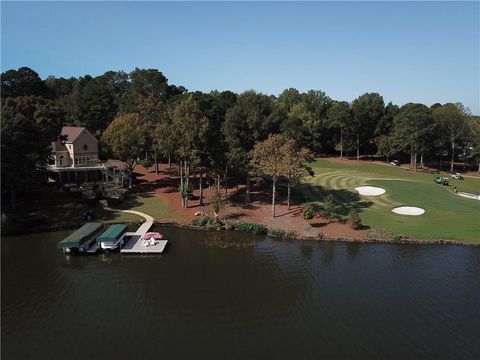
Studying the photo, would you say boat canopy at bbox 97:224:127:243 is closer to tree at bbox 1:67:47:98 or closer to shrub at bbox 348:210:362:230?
shrub at bbox 348:210:362:230

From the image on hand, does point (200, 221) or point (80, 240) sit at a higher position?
point (200, 221)

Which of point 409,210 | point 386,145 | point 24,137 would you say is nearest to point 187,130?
point 24,137

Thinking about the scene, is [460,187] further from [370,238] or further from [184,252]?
[184,252]

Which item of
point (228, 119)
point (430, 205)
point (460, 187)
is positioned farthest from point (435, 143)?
point (228, 119)

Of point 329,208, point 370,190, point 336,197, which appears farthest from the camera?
point 370,190

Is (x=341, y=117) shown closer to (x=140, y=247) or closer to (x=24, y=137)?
(x=140, y=247)

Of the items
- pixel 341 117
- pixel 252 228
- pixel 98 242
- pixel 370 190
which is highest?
pixel 341 117

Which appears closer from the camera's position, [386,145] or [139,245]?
[139,245]
